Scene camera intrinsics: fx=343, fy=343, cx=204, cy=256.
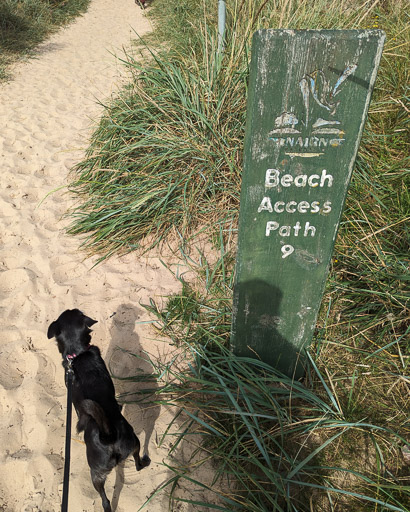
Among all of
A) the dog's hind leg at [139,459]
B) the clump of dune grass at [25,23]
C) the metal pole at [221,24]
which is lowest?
the dog's hind leg at [139,459]

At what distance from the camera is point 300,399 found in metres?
1.94

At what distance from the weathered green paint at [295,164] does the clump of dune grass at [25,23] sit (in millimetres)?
6619

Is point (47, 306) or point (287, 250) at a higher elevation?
point (287, 250)

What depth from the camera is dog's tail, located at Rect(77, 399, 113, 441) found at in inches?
56.4

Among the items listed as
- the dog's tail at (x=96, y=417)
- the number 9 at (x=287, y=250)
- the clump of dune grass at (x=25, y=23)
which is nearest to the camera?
the dog's tail at (x=96, y=417)

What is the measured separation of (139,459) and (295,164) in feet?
5.36

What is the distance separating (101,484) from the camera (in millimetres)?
1630

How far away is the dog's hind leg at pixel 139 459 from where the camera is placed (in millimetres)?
1699

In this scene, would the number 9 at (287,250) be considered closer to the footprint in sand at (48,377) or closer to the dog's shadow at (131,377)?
the dog's shadow at (131,377)

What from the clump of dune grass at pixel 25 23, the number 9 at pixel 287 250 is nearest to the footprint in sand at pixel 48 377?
the number 9 at pixel 287 250

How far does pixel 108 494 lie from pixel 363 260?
1.98m

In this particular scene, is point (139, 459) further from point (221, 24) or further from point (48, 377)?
point (221, 24)

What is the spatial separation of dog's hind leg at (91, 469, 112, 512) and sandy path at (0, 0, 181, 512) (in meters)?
0.09

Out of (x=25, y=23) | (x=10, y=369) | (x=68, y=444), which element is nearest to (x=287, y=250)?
(x=68, y=444)
